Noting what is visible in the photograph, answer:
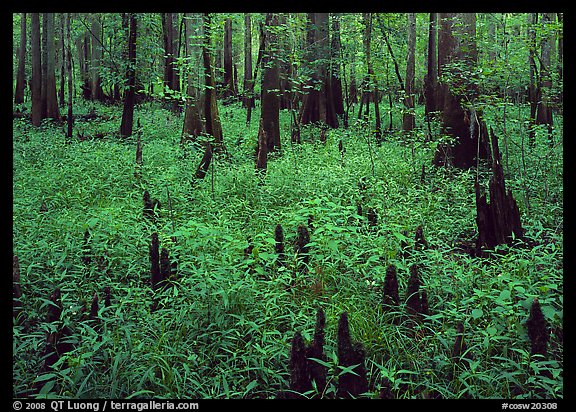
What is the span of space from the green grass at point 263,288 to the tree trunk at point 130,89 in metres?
5.29

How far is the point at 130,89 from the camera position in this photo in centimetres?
1280

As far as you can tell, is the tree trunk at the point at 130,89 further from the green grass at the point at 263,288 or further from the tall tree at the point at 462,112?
the tall tree at the point at 462,112

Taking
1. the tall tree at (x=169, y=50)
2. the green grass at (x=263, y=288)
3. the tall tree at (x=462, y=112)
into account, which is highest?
the tall tree at (x=169, y=50)

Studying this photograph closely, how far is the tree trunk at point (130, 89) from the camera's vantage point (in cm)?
1275

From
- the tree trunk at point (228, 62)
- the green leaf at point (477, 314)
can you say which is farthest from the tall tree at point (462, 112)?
the tree trunk at point (228, 62)

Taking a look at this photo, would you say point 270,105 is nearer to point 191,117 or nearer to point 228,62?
point 191,117

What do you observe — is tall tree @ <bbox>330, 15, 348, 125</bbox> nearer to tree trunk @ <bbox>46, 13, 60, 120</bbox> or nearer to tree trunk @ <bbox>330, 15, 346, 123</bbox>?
tree trunk @ <bbox>330, 15, 346, 123</bbox>

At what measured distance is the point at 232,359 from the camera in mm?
3131

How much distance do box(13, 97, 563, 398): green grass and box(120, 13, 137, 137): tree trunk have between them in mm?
5287

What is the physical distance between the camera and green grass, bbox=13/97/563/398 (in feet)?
9.76
